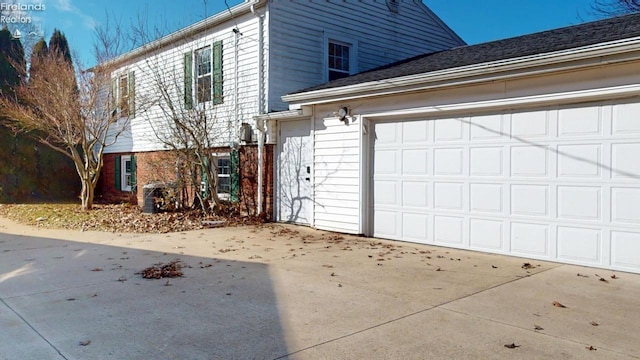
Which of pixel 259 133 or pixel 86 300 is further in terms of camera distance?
pixel 259 133

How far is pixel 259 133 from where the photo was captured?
1134 centimetres

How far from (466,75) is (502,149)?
1256 mm

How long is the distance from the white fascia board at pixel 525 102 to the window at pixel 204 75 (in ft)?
17.8

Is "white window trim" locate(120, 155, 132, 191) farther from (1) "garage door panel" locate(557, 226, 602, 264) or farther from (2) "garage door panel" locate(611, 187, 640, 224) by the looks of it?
(2) "garage door panel" locate(611, 187, 640, 224)

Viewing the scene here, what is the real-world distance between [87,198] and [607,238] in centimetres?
1281

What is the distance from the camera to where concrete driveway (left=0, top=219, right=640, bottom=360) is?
3611mm

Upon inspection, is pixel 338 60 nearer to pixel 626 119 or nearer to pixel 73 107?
pixel 73 107

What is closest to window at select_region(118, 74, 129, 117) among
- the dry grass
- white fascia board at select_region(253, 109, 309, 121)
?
the dry grass

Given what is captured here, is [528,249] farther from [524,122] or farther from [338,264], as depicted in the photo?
[338,264]

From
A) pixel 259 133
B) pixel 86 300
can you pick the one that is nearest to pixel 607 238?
pixel 86 300

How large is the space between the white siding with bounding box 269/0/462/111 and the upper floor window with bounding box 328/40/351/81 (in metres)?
0.28

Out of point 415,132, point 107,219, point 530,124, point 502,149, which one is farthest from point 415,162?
point 107,219

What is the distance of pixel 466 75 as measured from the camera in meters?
7.09

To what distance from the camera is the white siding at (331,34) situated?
1129 cm
